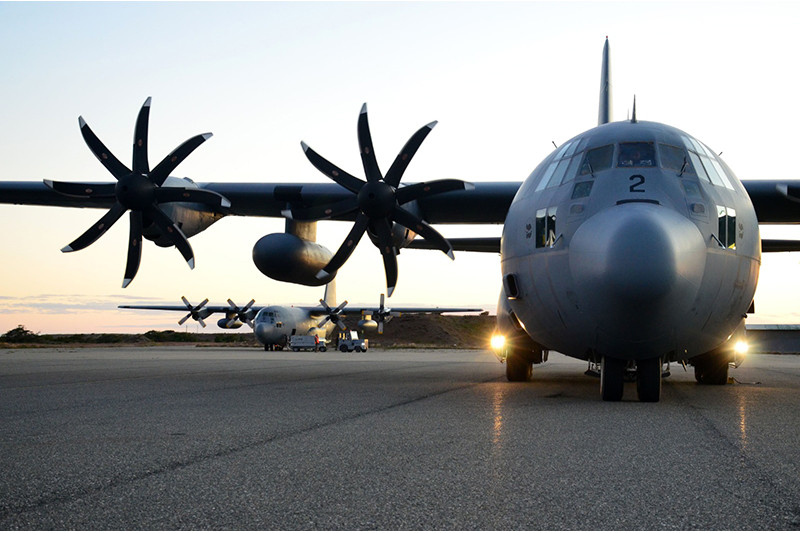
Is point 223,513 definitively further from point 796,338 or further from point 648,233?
point 796,338

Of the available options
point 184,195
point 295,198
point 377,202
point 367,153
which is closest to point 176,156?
point 184,195

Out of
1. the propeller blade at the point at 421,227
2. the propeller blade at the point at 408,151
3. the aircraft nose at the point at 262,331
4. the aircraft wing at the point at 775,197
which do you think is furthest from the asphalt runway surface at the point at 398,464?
the aircraft nose at the point at 262,331

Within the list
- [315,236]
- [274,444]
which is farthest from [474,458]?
[315,236]

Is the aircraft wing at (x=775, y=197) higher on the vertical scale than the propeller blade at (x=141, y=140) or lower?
lower

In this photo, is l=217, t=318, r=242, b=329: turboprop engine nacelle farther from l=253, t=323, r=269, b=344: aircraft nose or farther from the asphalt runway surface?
the asphalt runway surface

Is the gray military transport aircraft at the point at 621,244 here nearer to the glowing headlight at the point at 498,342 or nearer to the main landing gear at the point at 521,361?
the main landing gear at the point at 521,361

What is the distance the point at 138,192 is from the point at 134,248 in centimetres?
155

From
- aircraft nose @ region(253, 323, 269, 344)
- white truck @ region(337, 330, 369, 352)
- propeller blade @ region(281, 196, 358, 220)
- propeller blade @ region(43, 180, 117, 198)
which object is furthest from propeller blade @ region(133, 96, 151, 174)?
white truck @ region(337, 330, 369, 352)

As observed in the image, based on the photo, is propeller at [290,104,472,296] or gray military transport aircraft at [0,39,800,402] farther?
propeller at [290,104,472,296]

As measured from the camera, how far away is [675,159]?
956 centimetres

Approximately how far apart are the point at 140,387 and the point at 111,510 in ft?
30.9

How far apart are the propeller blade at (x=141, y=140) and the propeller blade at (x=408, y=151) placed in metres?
5.87

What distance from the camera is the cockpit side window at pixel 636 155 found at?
9414 millimetres

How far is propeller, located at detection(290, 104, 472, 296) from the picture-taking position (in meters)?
15.0
